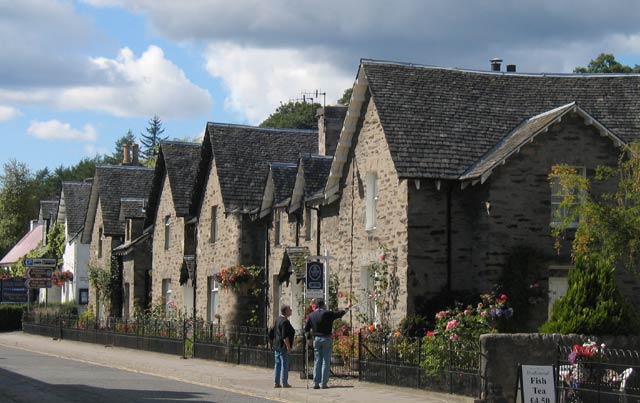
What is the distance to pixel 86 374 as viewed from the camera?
28.2m

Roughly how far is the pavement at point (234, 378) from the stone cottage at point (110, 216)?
12.1 meters

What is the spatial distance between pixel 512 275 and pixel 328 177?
7399 millimetres

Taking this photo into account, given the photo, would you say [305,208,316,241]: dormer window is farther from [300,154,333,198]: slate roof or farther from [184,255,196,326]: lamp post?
[184,255,196,326]: lamp post

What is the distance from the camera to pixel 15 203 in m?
94.6

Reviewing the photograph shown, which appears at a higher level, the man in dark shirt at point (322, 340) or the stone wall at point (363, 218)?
the stone wall at point (363, 218)

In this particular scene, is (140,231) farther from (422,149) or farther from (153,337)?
(422,149)

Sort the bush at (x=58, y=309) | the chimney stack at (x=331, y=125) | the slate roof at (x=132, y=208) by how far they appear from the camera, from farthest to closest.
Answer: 1. the bush at (x=58, y=309)
2. the slate roof at (x=132, y=208)
3. the chimney stack at (x=331, y=125)

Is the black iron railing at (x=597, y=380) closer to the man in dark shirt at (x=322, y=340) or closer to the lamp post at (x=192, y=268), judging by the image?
the man in dark shirt at (x=322, y=340)

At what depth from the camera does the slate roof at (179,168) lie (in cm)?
4534

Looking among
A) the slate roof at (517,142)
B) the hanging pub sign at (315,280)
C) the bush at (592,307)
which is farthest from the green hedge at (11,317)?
the bush at (592,307)

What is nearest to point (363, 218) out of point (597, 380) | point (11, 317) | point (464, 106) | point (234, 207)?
point (464, 106)

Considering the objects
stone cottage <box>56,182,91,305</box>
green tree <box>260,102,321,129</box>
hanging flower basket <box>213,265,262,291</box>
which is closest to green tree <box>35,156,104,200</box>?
green tree <box>260,102,321,129</box>

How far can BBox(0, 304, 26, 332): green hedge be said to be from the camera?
2389 inches

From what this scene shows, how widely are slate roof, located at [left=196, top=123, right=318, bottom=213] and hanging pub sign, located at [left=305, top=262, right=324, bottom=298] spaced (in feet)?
50.7
